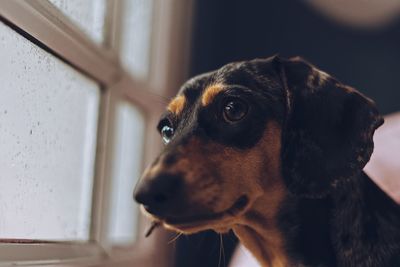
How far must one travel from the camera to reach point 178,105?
4.25 feet

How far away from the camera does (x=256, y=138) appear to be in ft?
3.85

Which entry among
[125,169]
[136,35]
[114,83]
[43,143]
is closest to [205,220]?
[43,143]

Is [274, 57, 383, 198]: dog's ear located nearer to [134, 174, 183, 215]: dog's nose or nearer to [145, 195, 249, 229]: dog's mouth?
[145, 195, 249, 229]: dog's mouth

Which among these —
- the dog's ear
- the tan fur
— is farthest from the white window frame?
the dog's ear

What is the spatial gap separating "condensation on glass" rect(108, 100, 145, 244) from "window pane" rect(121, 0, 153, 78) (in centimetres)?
19

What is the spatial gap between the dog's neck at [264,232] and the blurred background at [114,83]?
0.09 meters

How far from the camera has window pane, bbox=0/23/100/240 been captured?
4.40ft

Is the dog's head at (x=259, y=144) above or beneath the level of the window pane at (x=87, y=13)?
beneath

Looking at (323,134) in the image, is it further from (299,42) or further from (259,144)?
(299,42)

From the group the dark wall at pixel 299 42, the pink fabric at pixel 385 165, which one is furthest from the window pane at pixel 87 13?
the dark wall at pixel 299 42

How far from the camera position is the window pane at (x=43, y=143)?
134 centimetres

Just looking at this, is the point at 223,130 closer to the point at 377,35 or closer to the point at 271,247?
the point at 271,247

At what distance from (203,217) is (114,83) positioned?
1.14 metres

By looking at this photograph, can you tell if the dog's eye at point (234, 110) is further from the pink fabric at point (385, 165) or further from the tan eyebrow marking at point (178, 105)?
the pink fabric at point (385, 165)
